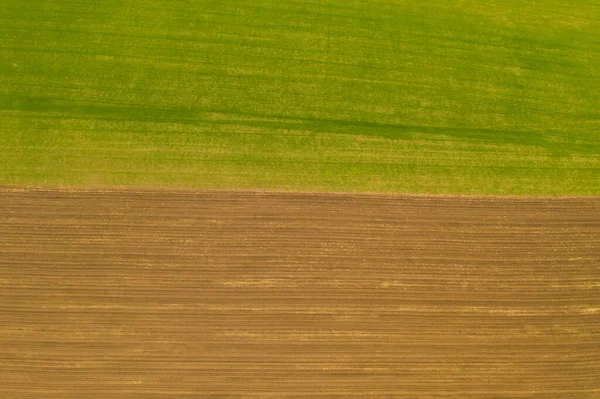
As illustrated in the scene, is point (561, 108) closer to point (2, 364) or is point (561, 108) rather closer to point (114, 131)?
point (114, 131)

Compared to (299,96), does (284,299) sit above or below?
below

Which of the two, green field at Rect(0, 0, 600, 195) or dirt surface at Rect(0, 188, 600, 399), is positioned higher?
green field at Rect(0, 0, 600, 195)

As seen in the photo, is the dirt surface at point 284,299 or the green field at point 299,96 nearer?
the dirt surface at point 284,299

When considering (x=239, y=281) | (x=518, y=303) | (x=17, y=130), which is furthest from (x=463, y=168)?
(x=17, y=130)

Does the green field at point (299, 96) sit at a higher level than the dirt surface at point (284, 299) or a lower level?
higher

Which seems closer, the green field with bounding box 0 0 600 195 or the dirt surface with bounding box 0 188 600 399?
the dirt surface with bounding box 0 188 600 399
